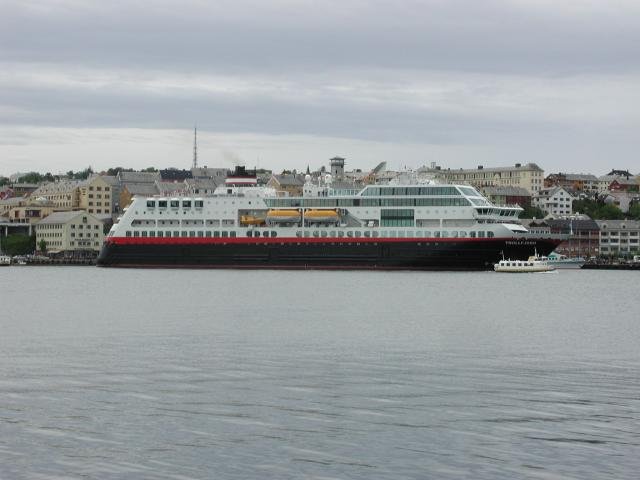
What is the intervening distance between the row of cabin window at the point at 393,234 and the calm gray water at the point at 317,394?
46.2 metres

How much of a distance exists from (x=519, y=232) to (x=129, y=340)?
6452 cm

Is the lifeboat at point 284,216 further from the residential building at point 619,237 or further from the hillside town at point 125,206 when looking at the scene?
the residential building at point 619,237

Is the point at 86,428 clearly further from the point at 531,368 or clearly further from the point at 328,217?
the point at 328,217

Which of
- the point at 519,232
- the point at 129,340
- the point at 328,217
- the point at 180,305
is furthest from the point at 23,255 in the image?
the point at 129,340

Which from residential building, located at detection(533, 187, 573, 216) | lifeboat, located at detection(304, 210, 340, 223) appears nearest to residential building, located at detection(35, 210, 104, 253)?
lifeboat, located at detection(304, 210, 340, 223)

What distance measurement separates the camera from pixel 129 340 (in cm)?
3466

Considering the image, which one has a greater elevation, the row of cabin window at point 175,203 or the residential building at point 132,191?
the residential building at point 132,191

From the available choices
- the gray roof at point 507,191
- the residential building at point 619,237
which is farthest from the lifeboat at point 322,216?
the gray roof at point 507,191

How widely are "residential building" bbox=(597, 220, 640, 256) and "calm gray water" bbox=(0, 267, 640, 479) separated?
114608 mm

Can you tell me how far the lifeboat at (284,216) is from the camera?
98.9 m

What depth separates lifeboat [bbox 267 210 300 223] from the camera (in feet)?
325

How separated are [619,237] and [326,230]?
239 ft

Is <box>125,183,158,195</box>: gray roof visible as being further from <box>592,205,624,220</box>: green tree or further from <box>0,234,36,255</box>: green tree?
<box>592,205,624,220</box>: green tree

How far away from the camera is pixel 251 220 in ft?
331
